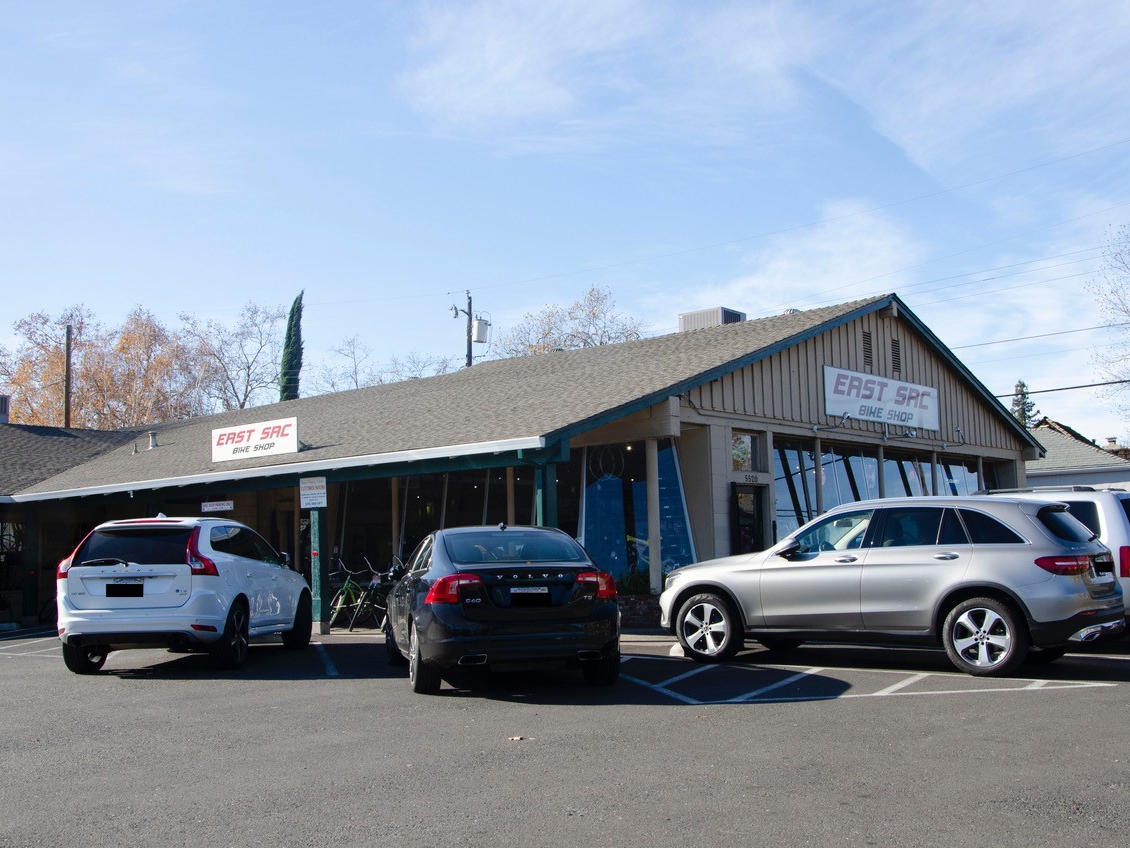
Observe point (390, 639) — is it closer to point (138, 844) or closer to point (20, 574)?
point (138, 844)

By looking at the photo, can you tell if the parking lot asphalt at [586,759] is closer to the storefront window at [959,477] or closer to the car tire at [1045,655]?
the car tire at [1045,655]

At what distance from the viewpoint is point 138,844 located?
208 inches

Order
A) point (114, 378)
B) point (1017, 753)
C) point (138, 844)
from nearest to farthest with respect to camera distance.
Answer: point (138, 844)
point (1017, 753)
point (114, 378)

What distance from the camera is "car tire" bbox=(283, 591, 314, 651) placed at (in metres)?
14.2

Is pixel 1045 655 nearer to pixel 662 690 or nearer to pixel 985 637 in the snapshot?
pixel 985 637

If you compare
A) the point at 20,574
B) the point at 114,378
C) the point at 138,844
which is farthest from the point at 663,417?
the point at 114,378

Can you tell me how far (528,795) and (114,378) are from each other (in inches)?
2026

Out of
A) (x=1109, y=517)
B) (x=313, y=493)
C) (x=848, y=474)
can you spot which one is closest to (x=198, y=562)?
(x=313, y=493)

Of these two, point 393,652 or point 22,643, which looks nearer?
point 393,652

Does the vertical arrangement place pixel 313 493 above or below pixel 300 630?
above

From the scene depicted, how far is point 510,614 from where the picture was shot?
922 cm

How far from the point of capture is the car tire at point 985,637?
9679 millimetres

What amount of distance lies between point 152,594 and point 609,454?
26.2 ft


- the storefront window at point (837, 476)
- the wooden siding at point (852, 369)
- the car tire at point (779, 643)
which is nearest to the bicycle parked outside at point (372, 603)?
the wooden siding at point (852, 369)
